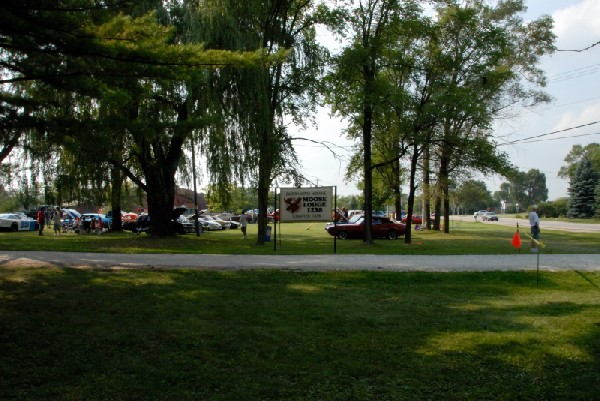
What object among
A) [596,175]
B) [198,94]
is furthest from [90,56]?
[596,175]

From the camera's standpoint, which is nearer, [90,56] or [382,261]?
[90,56]

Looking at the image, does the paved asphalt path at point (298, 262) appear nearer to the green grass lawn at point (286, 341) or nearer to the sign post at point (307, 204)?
the green grass lawn at point (286, 341)

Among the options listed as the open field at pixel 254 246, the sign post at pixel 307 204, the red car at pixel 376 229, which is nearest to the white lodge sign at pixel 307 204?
the sign post at pixel 307 204

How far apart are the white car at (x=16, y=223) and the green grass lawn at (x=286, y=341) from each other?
3028cm

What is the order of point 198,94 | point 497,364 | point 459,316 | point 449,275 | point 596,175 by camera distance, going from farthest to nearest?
1. point 596,175
2. point 198,94
3. point 449,275
4. point 459,316
5. point 497,364

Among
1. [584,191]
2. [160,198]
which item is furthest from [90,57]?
[584,191]

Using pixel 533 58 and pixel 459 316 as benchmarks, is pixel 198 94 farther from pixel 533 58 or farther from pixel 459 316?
pixel 533 58

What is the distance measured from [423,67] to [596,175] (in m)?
56.1

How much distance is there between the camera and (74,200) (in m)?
21.9

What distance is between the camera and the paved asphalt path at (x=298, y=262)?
520 inches

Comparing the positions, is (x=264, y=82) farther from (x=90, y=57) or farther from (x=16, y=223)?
(x=16, y=223)

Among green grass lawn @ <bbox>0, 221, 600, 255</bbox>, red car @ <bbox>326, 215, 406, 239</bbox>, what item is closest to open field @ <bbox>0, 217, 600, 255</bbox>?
green grass lawn @ <bbox>0, 221, 600, 255</bbox>

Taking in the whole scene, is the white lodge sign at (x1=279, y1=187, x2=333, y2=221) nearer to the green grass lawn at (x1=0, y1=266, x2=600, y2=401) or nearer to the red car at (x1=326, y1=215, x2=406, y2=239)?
the green grass lawn at (x1=0, y1=266, x2=600, y2=401)

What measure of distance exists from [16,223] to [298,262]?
1243 inches
